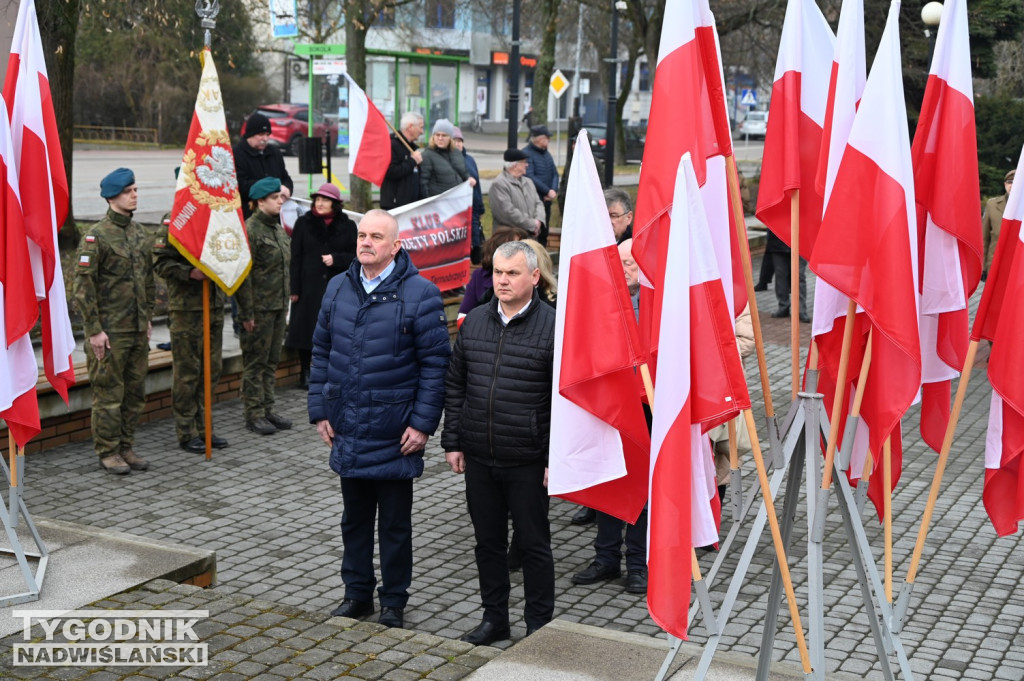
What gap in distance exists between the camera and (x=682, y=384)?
3869 mm

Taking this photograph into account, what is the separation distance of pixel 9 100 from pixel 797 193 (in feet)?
13.2

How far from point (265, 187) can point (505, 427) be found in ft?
14.4

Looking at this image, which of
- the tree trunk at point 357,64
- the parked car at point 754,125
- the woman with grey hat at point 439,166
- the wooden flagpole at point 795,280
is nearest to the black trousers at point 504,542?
the wooden flagpole at point 795,280

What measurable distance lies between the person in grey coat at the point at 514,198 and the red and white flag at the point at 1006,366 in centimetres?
808

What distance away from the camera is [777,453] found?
4.32 meters

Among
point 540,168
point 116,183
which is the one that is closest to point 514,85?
point 540,168

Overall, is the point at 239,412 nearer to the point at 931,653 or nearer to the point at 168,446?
the point at 168,446

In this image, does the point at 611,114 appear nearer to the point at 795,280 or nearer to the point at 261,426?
the point at 261,426

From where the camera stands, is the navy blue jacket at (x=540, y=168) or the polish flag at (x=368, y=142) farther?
the navy blue jacket at (x=540, y=168)

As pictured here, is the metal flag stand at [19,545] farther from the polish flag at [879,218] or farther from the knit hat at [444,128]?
the knit hat at [444,128]

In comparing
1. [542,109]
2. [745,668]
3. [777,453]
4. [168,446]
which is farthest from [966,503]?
[542,109]

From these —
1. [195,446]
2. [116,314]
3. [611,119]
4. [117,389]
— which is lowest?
[195,446]

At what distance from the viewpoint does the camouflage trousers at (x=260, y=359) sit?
31.3ft

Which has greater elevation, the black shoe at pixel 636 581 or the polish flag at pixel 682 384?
the polish flag at pixel 682 384
